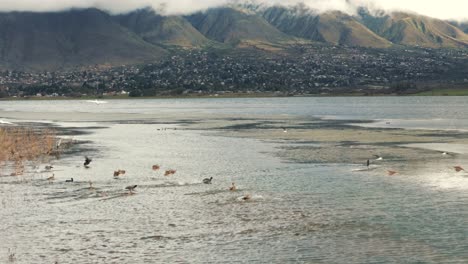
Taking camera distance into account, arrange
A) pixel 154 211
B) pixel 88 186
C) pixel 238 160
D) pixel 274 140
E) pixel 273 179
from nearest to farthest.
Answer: pixel 154 211 < pixel 88 186 < pixel 273 179 < pixel 238 160 < pixel 274 140

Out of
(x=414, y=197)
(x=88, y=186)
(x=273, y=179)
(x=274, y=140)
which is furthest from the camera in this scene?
(x=274, y=140)

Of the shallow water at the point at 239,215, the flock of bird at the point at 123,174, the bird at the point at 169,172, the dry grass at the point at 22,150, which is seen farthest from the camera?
the dry grass at the point at 22,150

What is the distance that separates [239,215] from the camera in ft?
148

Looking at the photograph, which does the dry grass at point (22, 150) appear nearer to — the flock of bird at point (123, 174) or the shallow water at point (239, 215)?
the flock of bird at point (123, 174)

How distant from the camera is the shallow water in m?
35.8

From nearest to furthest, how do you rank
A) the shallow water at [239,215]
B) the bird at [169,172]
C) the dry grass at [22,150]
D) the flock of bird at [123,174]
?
the shallow water at [239,215] → the flock of bird at [123,174] → the bird at [169,172] → the dry grass at [22,150]

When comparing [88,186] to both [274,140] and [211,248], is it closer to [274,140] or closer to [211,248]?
[211,248]

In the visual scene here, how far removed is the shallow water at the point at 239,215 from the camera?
35781mm

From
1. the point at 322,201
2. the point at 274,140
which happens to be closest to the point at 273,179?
the point at 322,201

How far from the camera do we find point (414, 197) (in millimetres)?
50562

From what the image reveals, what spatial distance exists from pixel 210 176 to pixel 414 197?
2113cm

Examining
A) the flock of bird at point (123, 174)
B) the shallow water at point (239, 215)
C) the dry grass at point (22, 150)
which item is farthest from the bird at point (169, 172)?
the dry grass at point (22, 150)

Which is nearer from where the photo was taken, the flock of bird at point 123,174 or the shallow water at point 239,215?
the shallow water at point 239,215

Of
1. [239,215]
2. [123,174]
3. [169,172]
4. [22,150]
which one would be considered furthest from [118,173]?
[22,150]
